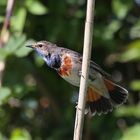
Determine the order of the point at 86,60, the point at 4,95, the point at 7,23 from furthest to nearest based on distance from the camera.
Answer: the point at 7,23, the point at 4,95, the point at 86,60

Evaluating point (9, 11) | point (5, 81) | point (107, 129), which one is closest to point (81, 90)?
point (9, 11)

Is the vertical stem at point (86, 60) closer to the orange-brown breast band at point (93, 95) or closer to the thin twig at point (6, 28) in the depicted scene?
the orange-brown breast band at point (93, 95)

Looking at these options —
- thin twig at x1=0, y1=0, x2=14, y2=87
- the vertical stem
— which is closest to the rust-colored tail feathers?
the vertical stem

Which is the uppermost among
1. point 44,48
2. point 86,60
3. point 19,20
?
point 19,20

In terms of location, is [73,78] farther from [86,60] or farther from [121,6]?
[121,6]

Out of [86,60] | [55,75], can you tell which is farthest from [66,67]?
[55,75]

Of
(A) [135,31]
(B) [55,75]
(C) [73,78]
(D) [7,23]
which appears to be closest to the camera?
(C) [73,78]

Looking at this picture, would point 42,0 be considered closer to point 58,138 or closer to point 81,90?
point 58,138
